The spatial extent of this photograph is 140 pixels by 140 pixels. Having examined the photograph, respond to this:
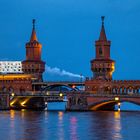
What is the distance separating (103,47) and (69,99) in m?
23.3

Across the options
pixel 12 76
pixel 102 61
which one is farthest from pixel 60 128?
pixel 12 76

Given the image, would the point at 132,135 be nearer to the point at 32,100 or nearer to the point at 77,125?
the point at 77,125

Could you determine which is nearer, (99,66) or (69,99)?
(69,99)

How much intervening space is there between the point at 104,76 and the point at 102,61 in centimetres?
383

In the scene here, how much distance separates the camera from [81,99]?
16525cm

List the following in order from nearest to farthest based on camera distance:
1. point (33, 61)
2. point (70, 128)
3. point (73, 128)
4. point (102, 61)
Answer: point (73, 128), point (70, 128), point (102, 61), point (33, 61)

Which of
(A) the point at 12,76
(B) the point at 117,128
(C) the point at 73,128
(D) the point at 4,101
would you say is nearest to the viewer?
(B) the point at 117,128

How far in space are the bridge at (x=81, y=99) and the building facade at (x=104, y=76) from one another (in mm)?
4723

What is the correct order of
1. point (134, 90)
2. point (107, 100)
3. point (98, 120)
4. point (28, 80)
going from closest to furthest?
point (98, 120) → point (107, 100) → point (134, 90) → point (28, 80)

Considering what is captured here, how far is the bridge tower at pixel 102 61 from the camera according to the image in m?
184

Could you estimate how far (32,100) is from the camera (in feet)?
602

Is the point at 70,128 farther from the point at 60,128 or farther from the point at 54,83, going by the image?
the point at 54,83

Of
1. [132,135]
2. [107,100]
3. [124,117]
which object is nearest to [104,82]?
[107,100]

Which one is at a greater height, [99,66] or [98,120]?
[99,66]
